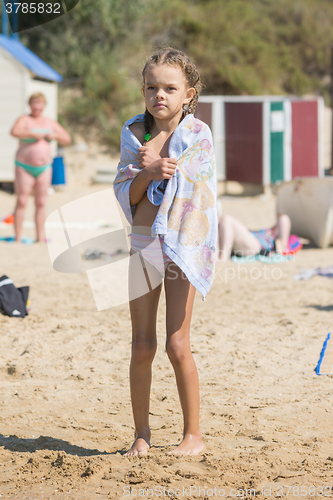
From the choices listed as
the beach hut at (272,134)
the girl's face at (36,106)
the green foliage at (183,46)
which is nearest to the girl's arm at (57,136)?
the girl's face at (36,106)

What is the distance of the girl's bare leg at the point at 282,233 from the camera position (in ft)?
23.1

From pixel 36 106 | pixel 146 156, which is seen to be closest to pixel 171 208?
pixel 146 156

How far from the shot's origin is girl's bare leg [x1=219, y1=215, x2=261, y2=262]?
22.0ft

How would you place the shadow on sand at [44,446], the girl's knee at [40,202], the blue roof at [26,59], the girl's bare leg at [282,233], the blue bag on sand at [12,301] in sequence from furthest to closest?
the blue roof at [26,59], the girl's knee at [40,202], the girl's bare leg at [282,233], the blue bag on sand at [12,301], the shadow on sand at [44,446]

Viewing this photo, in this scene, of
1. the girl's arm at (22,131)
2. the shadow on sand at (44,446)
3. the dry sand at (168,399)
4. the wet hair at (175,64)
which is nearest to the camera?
the dry sand at (168,399)

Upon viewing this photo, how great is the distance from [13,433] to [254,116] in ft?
36.9

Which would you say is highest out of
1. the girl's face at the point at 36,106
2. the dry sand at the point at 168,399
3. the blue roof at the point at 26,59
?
the blue roof at the point at 26,59

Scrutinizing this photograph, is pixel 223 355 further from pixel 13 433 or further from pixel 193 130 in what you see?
pixel 193 130

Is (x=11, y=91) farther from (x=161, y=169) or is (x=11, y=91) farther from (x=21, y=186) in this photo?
(x=161, y=169)

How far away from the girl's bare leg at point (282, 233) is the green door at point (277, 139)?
20.0 ft

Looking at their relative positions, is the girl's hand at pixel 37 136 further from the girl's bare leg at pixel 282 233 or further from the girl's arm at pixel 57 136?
the girl's bare leg at pixel 282 233

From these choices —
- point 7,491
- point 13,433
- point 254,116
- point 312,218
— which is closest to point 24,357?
point 13,433

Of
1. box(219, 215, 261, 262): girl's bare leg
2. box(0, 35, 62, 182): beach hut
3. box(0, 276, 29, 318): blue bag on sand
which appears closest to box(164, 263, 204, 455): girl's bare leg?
box(0, 276, 29, 318): blue bag on sand

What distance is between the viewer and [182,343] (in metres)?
2.33
